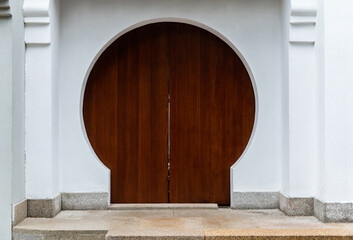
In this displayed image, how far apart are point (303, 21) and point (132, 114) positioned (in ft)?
9.98

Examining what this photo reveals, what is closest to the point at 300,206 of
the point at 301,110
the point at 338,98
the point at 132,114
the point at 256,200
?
the point at 256,200

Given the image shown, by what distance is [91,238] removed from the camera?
6105 mm

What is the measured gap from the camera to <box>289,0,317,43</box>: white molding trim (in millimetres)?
6926

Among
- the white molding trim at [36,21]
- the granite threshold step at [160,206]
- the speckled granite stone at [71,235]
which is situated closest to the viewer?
the speckled granite stone at [71,235]

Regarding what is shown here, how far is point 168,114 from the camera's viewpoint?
25.8 feet

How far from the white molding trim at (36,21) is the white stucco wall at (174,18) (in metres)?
0.60

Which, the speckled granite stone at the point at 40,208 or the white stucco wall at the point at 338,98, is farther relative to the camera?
the speckled granite stone at the point at 40,208

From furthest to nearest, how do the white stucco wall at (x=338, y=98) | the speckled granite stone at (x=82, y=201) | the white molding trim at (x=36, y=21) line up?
1. the speckled granite stone at (x=82, y=201)
2. the white molding trim at (x=36, y=21)
3. the white stucco wall at (x=338, y=98)

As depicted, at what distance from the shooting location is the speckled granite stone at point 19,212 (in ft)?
20.7

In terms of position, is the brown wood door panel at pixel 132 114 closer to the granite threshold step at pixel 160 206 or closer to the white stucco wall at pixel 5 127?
the granite threshold step at pixel 160 206

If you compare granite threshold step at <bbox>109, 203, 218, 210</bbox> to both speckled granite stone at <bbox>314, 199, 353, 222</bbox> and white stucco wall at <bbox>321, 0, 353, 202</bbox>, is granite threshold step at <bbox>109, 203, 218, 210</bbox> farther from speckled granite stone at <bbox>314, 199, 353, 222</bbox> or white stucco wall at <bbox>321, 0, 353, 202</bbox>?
white stucco wall at <bbox>321, 0, 353, 202</bbox>

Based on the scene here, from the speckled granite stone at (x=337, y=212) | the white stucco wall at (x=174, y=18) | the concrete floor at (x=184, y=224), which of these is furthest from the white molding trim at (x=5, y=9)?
the speckled granite stone at (x=337, y=212)

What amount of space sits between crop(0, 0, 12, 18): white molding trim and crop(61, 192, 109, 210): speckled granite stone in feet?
9.23

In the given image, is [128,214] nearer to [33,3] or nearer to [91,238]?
[91,238]
